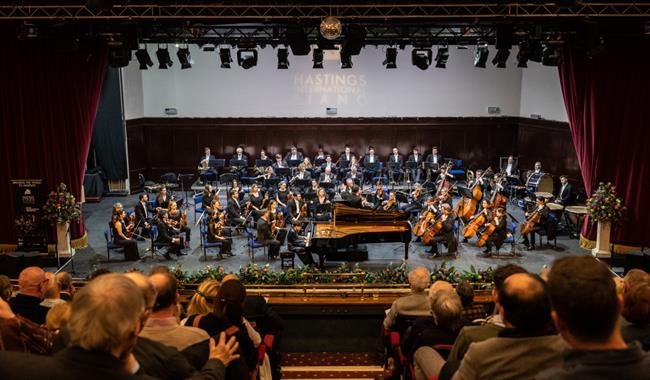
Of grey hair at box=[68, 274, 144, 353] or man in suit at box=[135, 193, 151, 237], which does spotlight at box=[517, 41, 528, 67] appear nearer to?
man in suit at box=[135, 193, 151, 237]

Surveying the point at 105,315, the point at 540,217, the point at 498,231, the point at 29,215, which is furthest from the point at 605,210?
the point at 105,315

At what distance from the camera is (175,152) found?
22156mm

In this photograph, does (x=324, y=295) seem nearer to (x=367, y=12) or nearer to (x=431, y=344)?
(x=431, y=344)

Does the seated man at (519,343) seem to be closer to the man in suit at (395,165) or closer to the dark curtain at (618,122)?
the dark curtain at (618,122)

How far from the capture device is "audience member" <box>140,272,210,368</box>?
11.2 feet

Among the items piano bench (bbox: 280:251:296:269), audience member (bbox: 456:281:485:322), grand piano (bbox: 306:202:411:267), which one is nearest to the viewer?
audience member (bbox: 456:281:485:322)

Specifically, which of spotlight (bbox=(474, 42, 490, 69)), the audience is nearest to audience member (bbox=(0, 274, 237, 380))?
the audience

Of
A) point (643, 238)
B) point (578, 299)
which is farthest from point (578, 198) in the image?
point (578, 299)

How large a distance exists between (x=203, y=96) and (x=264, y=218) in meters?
9.83

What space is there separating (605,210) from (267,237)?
6978mm

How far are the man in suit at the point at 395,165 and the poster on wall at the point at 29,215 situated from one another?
33.8ft

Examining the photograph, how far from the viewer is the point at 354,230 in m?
12.6

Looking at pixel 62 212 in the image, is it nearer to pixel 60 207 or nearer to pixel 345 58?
pixel 60 207

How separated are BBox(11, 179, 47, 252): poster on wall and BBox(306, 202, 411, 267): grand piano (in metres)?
5.43
